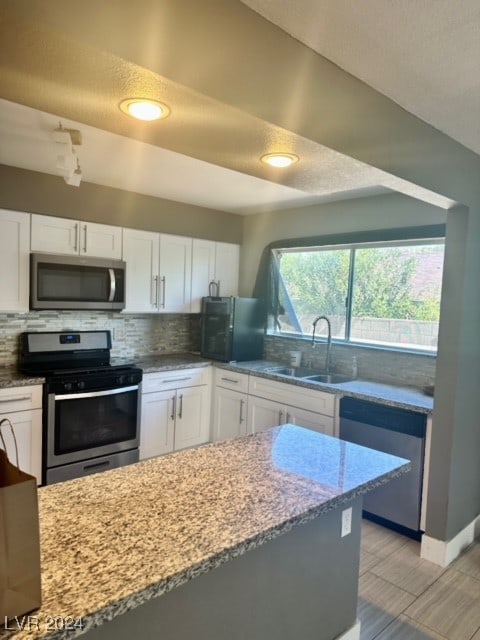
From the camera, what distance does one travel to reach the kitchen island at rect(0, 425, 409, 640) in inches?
37.6

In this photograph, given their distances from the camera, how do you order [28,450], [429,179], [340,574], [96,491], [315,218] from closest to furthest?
[96,491], [340,574], [429,179], [28,450], [315,218]

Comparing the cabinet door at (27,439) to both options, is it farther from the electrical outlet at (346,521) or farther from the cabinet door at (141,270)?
the electrical outlet at (346,521)

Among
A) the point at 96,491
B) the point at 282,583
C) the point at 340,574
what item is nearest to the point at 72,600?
the point at 96,491

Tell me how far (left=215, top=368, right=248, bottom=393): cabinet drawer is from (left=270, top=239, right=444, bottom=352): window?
73cm

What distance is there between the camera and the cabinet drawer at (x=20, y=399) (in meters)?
2.88

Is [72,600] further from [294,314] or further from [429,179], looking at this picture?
[294,314]

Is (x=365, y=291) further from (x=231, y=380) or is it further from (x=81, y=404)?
(x=81, y=404)

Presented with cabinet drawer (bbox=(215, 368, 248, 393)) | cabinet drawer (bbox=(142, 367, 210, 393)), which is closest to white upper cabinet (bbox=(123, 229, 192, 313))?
cabinet drawer (bbox=(142, 367, 210, 393))

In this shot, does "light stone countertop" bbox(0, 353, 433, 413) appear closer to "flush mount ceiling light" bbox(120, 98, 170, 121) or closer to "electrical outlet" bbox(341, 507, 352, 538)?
"electrical outlet" bbox(341, 507, 352, 538)

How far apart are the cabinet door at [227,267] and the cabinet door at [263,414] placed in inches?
51.5

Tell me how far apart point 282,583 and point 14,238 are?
9.15 ft

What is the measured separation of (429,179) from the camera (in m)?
2.17

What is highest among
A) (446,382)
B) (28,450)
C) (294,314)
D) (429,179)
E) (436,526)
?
(429,179)

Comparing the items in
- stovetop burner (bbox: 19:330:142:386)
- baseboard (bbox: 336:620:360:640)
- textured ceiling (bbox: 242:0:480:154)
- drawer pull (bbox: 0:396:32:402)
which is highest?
textured ceiling (bbox: 242:0:480:154)
